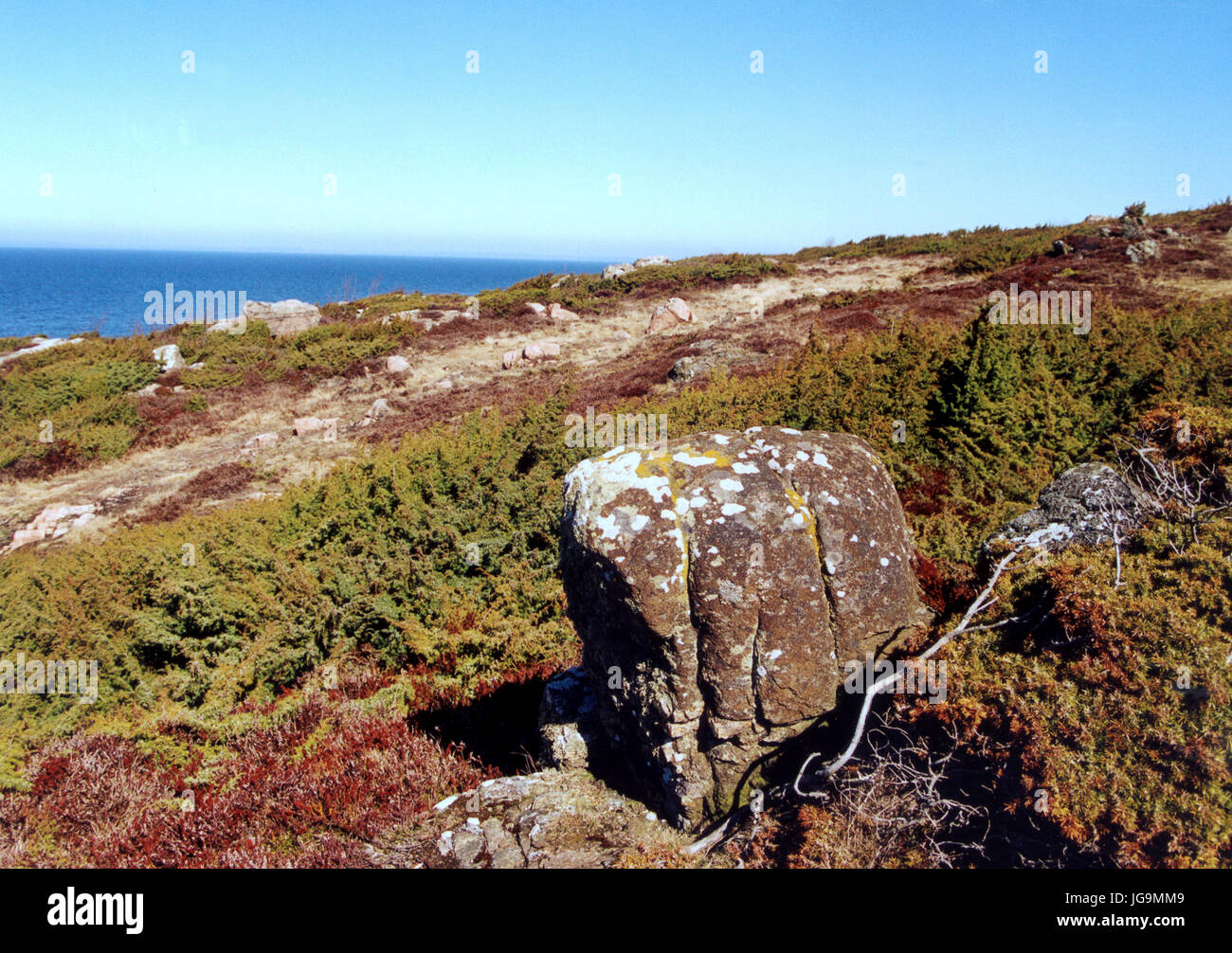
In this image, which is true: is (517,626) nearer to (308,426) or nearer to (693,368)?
(693,368)

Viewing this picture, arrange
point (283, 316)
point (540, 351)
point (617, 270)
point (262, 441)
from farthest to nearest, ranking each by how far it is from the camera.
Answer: point (617, 270) → point (283, 316) → point (540, 351) → point (262, 441)

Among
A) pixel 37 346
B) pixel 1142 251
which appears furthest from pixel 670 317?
pixel 37 346

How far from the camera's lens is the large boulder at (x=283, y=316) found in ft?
97.7

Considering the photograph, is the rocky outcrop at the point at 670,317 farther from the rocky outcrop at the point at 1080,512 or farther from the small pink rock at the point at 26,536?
the rocky outcrop at the point at 1080,512

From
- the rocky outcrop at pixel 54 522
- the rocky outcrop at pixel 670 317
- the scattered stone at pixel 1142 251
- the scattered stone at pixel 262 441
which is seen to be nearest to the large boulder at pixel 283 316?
the scattered stone at pixel 262 441

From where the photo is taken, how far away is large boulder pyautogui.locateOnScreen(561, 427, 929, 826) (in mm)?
3988

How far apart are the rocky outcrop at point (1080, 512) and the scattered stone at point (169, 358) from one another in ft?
94.9

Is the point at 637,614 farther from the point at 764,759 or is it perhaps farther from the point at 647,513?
the point at 764,759

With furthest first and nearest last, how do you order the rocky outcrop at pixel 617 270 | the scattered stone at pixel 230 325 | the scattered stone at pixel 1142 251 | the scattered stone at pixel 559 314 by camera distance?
the rocky outcrop at pixel 617 270
the scattered stone at pixel 559 314
the scattered stone at pixel 230 325
the scattered stone at pixel 1142 251

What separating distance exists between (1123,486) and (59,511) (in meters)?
20.2

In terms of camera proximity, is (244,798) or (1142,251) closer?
(244,798)

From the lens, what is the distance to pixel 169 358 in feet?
81.2

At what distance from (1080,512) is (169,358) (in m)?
30.0
